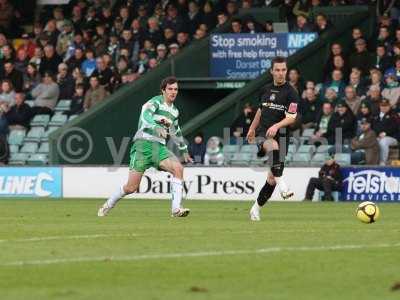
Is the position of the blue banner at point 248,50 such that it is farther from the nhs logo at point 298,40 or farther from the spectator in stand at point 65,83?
the spectator in stand at point 65,83

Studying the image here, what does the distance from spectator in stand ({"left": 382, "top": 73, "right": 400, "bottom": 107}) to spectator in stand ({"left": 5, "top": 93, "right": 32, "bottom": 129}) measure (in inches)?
379

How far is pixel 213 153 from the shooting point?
1134 inches

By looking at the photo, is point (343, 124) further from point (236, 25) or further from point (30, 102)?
point (30, 102)

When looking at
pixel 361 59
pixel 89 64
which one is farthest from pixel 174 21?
pixel 361 59

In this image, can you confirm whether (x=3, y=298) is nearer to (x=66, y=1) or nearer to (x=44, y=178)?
(x=44, y=178)

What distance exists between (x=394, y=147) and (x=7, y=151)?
31.9ft

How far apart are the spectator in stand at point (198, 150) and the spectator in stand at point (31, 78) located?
6.54 m

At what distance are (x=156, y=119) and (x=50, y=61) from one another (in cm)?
1708

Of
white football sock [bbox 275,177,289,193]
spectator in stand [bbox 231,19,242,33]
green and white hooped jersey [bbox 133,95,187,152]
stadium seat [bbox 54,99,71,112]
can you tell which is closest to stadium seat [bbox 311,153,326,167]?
spectator in stand [bbox 231,19,242,33]

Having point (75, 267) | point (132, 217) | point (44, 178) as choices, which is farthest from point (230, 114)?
point (75, 267)

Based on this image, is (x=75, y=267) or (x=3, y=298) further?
(x=75, y=267)

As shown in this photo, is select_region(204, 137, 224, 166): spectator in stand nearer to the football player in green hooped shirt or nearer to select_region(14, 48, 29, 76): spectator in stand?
select_region(14, 48, 29, 76): spectator in stand

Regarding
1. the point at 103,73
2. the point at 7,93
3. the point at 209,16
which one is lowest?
the point at 7,93

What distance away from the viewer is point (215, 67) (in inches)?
1283
